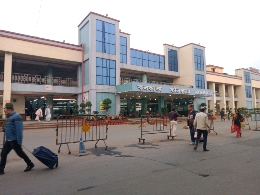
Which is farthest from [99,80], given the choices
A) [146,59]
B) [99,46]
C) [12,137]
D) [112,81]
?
[12,137]

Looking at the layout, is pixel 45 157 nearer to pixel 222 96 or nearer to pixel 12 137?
pixel 12 137

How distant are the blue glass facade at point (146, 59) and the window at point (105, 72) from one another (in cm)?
545

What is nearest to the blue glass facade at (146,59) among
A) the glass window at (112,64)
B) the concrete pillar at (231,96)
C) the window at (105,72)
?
the glass window at (112,64)

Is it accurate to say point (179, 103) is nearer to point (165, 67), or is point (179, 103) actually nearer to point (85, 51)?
point (165, 67)

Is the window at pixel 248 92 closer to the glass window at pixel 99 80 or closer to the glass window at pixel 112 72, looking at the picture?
the glass window at pixel 112 72

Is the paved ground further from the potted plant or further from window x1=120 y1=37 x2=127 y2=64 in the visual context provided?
window x1=120 y1=37 x2=127 y2=64

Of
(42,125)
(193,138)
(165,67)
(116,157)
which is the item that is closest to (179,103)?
(165,67)

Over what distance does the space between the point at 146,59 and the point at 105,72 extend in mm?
9860

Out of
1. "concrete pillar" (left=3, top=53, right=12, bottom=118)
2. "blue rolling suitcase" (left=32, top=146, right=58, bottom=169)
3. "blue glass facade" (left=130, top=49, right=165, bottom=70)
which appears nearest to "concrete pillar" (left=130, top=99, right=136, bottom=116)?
"blue glass facade" (left=130, top=49, right=165, bottom=70)

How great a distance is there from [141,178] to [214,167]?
221 cm

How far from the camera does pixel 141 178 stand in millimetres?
4734

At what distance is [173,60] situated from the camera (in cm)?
3928

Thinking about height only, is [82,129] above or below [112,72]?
below

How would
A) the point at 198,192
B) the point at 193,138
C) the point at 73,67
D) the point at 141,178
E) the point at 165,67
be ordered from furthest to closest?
the point at 165,67, the point at 73,67, the point at 193,138, the point at 141,178, the point at 198,192
